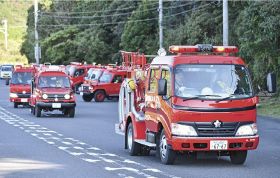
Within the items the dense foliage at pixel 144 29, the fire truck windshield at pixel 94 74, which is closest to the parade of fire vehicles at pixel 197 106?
the dense foliage at pixel 144 29

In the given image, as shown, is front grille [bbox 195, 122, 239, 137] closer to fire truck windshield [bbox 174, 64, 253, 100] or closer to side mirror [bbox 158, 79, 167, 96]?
fire truck windshield [bbox 174, 64, 253, 100]

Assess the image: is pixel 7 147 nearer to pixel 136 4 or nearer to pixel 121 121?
pixel 121 121

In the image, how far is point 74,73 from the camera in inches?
2350

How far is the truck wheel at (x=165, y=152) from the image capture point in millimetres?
16058

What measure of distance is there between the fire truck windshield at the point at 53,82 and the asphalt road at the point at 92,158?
577cm

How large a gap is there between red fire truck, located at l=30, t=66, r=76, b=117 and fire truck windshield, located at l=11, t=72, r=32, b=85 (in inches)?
279

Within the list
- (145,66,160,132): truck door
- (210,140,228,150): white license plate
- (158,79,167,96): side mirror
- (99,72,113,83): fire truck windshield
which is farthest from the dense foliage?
(210,140,228,150): white license plate

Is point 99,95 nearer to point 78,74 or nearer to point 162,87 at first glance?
point 78,74

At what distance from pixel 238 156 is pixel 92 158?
10.9ft

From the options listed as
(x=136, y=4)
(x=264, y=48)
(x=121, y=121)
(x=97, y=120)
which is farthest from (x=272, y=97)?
(x=136, y=4)

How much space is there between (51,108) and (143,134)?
654 inches

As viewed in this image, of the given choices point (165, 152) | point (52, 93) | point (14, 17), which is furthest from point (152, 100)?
point (14, 17)

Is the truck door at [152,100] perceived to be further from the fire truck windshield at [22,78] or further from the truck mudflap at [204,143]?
the fire truck windshield at [22,78]

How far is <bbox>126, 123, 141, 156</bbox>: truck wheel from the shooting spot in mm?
18141
